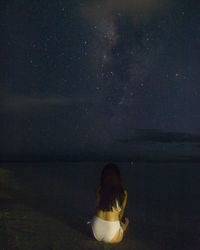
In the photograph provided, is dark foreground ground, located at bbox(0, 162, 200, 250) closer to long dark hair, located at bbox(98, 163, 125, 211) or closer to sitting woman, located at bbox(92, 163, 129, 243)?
sitting woman, located at bbox(92, 163, 129, 243)

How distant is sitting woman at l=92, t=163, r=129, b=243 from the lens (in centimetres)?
452

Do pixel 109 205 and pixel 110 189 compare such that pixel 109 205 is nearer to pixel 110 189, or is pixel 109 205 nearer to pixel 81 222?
pixel 110 189

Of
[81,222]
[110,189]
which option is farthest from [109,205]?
[81,222]

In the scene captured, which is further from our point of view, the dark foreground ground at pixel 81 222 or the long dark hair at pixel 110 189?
the dark foreground ground at pixel 81 222

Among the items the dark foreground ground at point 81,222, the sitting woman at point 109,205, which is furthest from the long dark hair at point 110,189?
the dark foreground ground at point 81,222

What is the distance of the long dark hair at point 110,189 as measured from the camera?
14.8 feet

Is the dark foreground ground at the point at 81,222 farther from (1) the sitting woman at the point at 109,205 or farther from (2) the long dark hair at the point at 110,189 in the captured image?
(2) the long dark hair at the point at 110,189

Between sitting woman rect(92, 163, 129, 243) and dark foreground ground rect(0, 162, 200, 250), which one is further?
dark foreground ground rect(0, 162, 200, 250)

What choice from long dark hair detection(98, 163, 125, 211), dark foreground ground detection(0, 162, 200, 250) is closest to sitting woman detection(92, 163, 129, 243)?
long dark hair detection(98, 163, 125, 211)

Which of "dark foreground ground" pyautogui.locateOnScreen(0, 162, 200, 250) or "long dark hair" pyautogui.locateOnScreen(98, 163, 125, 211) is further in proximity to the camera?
"dark foreground ground" pyautogui.locateOnScreen(0, 162, 200, 250)

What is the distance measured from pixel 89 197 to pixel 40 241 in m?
5.08

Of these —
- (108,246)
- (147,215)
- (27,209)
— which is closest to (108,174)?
(108,246)

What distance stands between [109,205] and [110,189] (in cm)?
25

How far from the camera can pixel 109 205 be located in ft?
14.8
